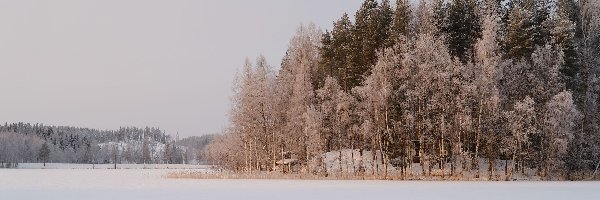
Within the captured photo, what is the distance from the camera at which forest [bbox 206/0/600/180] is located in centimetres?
4719

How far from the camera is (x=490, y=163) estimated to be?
156 ft

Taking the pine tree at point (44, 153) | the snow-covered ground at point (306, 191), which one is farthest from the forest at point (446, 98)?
the pine tree at point (44, 153)

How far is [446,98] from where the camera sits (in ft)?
156

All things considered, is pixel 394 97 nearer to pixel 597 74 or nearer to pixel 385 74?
pixel 385 74

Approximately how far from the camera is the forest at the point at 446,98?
4719 cm

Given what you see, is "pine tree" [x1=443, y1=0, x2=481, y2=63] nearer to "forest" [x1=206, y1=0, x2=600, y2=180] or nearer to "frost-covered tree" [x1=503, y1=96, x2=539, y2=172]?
"forest" [x1=206, y1=0, x2=600, y2=180]

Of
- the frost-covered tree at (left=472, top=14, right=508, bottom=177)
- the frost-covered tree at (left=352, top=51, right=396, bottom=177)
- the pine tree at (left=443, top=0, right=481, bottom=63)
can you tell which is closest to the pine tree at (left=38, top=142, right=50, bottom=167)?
the frost-covered tree at (left=352, top=51, right=396, bottom=177)

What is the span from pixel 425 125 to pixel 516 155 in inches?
301

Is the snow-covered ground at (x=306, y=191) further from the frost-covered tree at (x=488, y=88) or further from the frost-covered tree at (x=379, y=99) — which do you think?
the frost-covered tree at (x=379, y=99)

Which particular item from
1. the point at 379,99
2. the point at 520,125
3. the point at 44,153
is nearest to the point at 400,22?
the point at 379,99

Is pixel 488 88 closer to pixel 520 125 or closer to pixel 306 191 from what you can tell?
pixel 520 125

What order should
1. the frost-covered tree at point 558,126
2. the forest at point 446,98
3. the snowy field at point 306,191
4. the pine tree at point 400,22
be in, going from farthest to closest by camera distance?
1. the pine tree at point 400,22
2. the forest at point 446,98
3. the frost-covered tree at point 558,126
4. the snowy field at point 306,191

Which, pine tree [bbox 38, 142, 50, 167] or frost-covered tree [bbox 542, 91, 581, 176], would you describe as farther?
pine tree [bbox 38, 142, 50, 167]

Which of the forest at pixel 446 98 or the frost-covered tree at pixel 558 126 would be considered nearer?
the frost-covered tree at pixel 558 126
